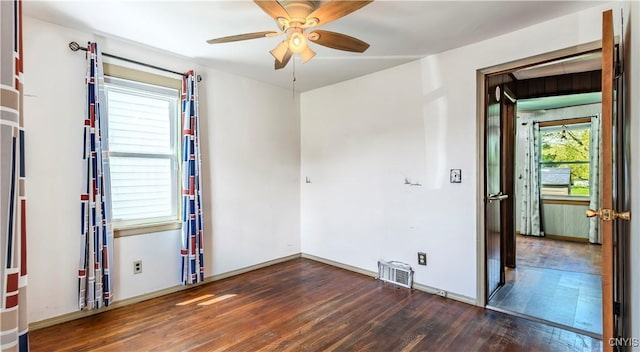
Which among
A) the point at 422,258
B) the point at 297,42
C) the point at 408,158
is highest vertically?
the point at 297,42

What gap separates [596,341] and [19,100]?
3487 mm

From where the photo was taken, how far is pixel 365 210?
3.72m

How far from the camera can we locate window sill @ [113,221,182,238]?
2770 mm

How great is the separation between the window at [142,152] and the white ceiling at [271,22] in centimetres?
43

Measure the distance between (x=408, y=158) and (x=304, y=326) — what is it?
6.52 ft

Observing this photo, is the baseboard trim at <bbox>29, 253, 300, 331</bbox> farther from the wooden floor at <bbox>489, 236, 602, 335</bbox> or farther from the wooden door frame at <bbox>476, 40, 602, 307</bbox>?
the wooden floor at <bbox>489, 236, 602, 335</bbox>

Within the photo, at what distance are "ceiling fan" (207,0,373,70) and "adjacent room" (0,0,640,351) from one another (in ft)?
0.04

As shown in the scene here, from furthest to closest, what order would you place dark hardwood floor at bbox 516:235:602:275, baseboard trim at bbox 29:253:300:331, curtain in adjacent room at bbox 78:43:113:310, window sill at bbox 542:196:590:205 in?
window sill at bbox 542:196:590:205
dark hardwood floor at bbox 516:235:602:275
curtain in adjacent room at bbox 78:43:113:310
baseboard trim at bbox 29:253:300:331

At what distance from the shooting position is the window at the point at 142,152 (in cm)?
280

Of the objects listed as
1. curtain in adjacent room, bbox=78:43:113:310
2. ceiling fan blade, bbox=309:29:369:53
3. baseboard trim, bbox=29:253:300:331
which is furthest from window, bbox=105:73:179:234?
ceiling fan blade, bbox=309:29:369:53

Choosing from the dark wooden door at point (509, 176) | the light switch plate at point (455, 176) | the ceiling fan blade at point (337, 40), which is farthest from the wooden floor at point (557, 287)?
the ceiling fan blade at point (337, 40)

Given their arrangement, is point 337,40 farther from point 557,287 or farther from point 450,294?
point 557,287

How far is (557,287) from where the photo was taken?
128 inches

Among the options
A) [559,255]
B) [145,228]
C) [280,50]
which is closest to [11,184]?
[280,50]
